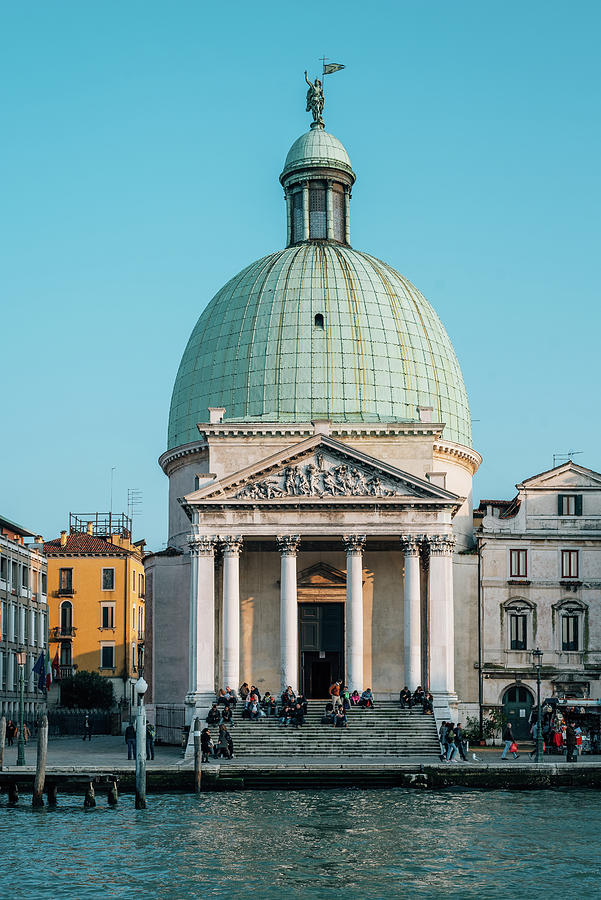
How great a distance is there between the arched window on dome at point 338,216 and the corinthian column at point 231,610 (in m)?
19.6

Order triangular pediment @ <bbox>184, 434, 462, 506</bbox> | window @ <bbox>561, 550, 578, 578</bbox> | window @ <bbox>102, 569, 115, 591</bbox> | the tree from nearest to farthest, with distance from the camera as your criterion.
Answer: triangular pediment @ <bbox>184, 434, 462, 506</bbox> → window @ <bbox>561, 550, 578, 578</bbox> → the tree → window @ <bbox>102, 569, 115, 591</bbox>

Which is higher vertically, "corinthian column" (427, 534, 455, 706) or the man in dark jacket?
"corinthian column" (427, 534, 455, 706)

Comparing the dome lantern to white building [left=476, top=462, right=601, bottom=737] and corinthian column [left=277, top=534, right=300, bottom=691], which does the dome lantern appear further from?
corinthian column [left=277, top=534, right=300, bottom=691]

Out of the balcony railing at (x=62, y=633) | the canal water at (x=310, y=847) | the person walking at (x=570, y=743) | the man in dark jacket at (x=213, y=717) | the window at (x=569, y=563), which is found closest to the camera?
the canal water at (x=310, y=847)

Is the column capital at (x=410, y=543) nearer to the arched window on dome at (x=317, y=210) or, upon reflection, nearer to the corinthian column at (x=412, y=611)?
the corinthian column at (x=412, y=611)

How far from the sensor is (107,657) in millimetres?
94938

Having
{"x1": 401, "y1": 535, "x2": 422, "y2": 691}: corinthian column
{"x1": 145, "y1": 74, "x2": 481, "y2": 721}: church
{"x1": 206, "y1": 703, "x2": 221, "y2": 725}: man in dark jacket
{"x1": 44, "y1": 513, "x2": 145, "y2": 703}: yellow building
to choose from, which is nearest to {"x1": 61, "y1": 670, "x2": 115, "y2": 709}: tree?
{"x1": 44, "y1": 513, "x2": 145, "y2": 703}: yellow building

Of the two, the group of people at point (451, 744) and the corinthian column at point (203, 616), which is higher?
the corinthian column at point (203, 616)

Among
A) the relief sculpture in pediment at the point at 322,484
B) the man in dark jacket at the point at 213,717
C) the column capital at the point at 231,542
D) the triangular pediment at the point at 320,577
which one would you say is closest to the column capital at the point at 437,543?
the relief sculpture in pediment at the point at 322,484

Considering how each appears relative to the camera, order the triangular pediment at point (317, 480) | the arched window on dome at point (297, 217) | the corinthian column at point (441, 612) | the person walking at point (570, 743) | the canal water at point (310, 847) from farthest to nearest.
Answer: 1. the arched window on dome at point (297, 217)
2. the corinthian column at point (441, 612)
3. the triangular pediment at point (317, 480)
4. the person walking at point (570, 743)
5. the canal water at point (310, 847)

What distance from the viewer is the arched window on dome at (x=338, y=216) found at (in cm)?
6719

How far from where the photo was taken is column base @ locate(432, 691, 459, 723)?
5091 centimetres

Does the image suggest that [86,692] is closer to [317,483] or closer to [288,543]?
[288,543]

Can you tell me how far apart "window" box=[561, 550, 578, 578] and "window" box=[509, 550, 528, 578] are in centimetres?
153
